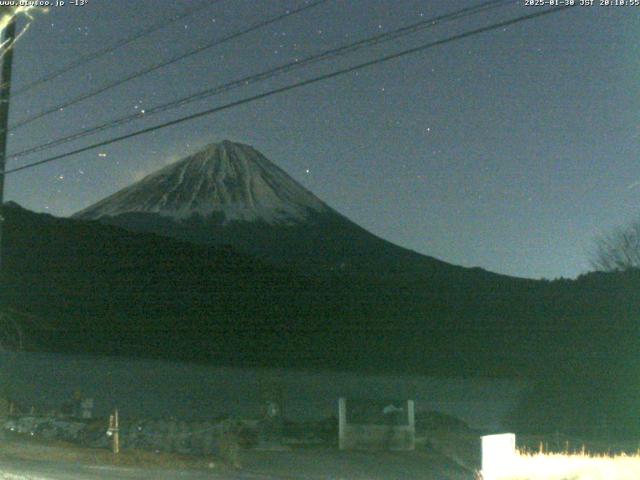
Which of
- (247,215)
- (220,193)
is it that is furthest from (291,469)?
(220,193)

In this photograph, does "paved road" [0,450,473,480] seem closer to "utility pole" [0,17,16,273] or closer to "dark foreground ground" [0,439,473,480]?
"dark foreground ground" [0,439,473,480]

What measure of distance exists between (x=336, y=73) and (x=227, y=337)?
32940 mm

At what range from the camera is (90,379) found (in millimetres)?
38062

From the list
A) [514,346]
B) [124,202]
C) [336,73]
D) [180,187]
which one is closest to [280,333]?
[514,346]

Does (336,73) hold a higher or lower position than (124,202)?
lower

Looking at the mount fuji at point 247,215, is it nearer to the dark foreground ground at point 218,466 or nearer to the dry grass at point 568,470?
the dark foreground ground at point 218,466

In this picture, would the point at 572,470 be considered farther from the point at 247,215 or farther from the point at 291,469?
the point at 247,215

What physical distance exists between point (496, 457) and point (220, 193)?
→ 101 metres

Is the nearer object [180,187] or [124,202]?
[124,202]

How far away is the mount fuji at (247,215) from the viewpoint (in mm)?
77375

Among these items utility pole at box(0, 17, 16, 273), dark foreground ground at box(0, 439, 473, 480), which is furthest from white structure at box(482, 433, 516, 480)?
utility pole at box(0, 17, 16, 273)

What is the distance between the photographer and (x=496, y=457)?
12.5 metres

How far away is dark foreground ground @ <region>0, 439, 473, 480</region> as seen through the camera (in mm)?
13469

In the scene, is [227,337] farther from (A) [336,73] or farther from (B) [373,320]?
(A) [336,73]
